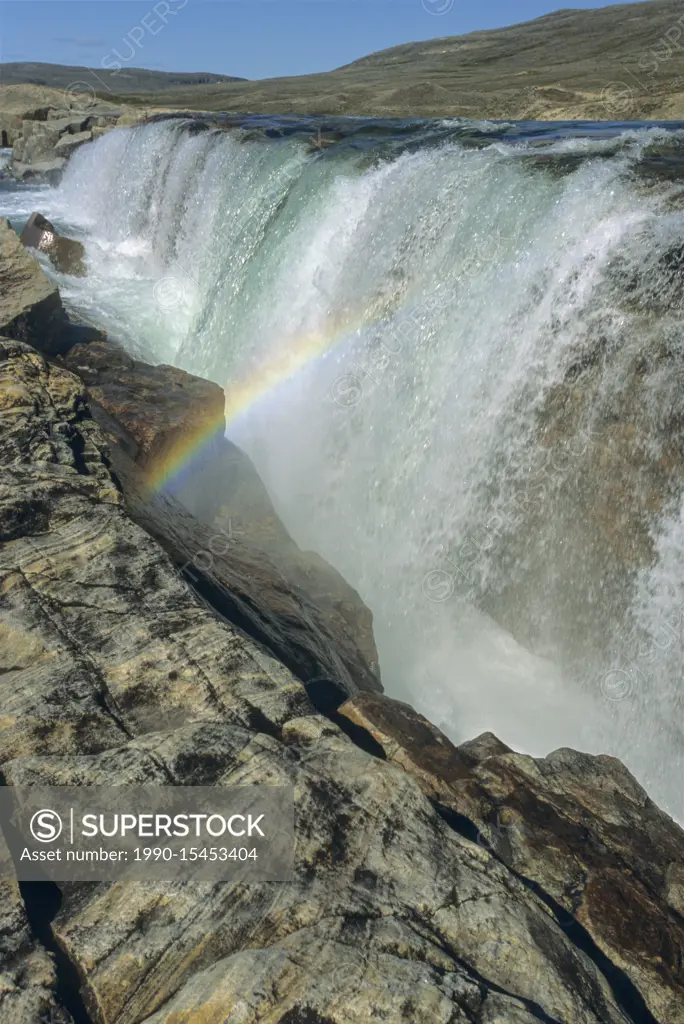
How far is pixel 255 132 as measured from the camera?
17.9m

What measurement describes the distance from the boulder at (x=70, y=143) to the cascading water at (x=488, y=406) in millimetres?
18913

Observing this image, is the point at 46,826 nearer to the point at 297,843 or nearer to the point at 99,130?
the point at 297,843

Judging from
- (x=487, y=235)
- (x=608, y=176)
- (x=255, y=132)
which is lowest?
(x=487, y=235)

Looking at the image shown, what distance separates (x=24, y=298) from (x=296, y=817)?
8.67 metres

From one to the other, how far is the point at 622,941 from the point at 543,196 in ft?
27.7

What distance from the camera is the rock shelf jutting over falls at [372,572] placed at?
132 inches

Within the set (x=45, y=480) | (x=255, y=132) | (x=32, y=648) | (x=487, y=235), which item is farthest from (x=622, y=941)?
(x=255, y=132)

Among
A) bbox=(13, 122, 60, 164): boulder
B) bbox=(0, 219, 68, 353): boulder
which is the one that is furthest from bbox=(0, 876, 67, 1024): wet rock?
bbox=(13, 122, 60, 164): boulder

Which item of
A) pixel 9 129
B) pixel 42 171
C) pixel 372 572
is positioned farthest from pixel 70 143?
pixel 372 572

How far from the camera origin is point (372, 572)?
33.1ft

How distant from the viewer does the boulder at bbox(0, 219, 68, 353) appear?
9977 millimetres

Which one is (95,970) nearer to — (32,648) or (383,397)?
(32,648)

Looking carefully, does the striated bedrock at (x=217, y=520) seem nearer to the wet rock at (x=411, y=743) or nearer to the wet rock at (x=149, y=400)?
the wet rock at (x=149, y=400)

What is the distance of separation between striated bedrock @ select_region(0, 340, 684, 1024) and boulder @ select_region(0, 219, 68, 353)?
4627 mm
